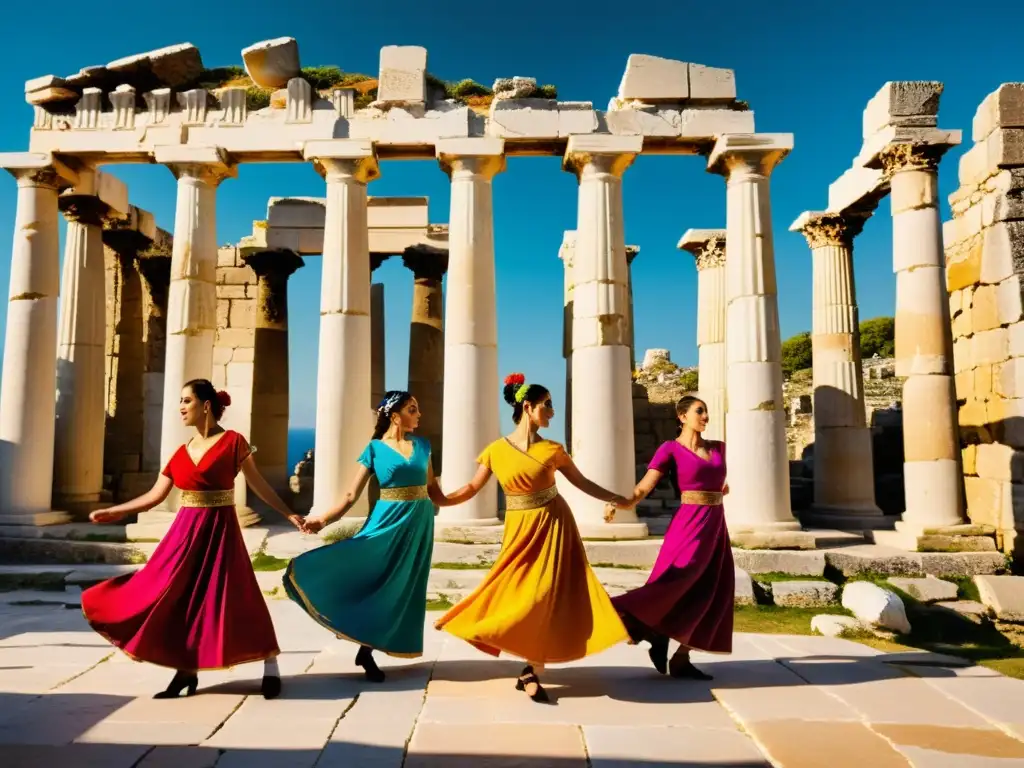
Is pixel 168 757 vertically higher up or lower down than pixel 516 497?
lower down

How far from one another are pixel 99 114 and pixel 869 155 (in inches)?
526

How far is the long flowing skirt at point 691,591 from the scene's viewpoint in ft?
19.1

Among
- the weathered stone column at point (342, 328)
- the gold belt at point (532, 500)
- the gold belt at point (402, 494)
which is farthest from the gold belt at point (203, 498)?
the weathered stone column at point (342, 328)

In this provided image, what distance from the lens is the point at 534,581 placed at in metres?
5.46

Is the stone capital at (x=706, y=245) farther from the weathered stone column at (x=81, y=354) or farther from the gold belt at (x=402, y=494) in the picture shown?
the gold belt at (x=402, y=494)

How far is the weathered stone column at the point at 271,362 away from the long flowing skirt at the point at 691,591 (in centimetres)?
1365

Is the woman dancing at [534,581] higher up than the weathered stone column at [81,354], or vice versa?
the weathered stone column at [81,354]

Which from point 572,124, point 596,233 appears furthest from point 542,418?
point 572,124

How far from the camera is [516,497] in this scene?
5.70 metres

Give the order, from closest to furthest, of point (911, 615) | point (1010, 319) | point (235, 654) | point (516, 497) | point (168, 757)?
point (168, 757) → point (235, 654) → point (516, 497) → point (911, 615) → point (1010, 319)

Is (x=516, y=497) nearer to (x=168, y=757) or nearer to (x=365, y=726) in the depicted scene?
(x=365, y=726)

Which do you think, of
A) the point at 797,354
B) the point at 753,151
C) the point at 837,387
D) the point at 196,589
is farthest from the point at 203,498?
the point at 797,354

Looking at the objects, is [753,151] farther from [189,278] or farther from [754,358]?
[189,278]

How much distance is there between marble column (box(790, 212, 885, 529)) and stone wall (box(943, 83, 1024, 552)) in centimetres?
191
